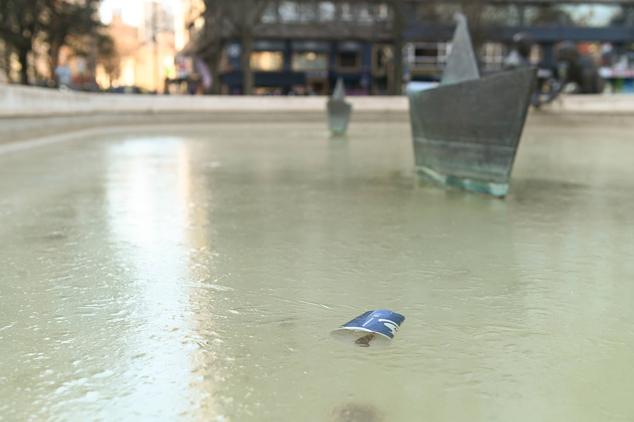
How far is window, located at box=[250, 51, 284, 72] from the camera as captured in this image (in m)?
55.0

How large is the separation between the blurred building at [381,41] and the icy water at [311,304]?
47269 mm

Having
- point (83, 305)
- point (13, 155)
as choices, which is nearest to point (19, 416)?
point (83, 305)

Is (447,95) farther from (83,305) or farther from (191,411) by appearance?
(191,411)

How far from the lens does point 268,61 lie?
55.2m

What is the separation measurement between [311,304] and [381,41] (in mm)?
52433

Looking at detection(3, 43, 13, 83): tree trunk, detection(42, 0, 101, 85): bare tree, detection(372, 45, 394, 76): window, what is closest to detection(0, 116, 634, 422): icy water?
detection(42, 0, 101, 85): bare tree

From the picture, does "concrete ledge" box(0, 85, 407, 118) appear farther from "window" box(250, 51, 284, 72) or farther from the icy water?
"window" box(250, 51, 284, 72)

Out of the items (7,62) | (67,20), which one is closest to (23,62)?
(67,20)

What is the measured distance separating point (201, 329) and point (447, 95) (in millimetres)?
5008

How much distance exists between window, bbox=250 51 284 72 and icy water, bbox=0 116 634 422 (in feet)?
160

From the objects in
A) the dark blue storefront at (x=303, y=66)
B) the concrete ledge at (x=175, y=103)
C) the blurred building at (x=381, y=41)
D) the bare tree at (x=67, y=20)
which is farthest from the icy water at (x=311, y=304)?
the dark blue storefront at (x=303, y=66)

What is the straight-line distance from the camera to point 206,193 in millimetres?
7605

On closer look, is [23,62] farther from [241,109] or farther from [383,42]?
[383,42]

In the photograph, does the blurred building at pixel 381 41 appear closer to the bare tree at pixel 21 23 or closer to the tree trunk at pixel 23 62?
the tree trunk at pixel 23 62
